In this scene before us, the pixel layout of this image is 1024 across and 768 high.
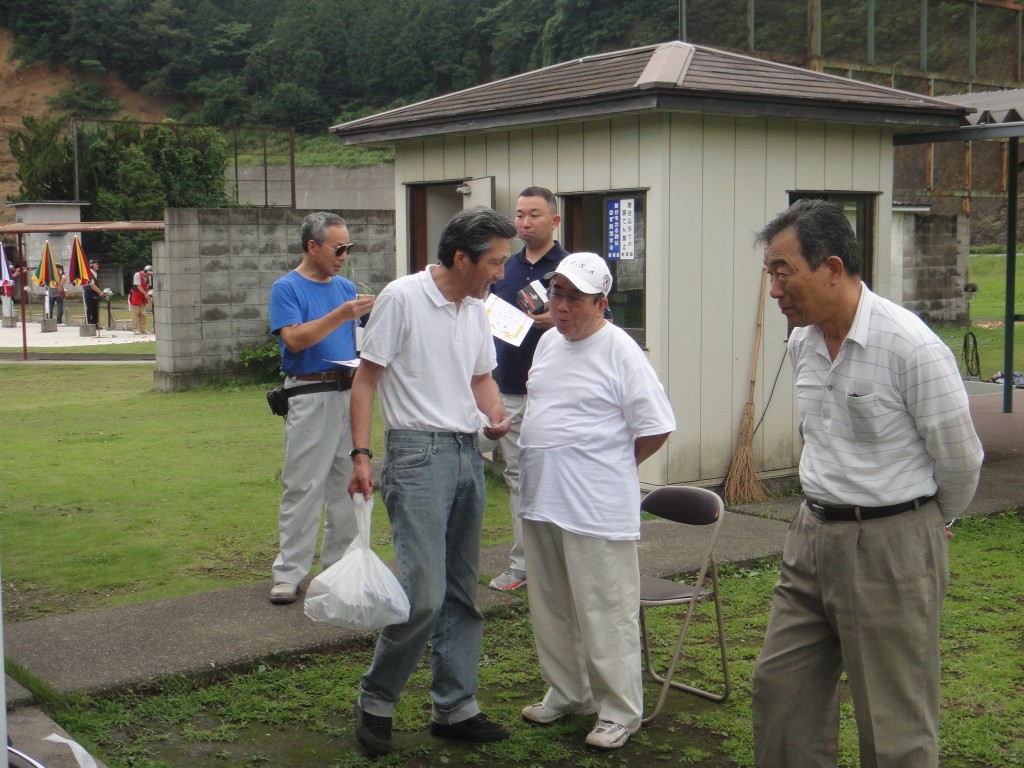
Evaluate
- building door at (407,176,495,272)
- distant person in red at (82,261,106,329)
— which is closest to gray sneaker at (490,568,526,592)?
building door at (407,176,495,272)

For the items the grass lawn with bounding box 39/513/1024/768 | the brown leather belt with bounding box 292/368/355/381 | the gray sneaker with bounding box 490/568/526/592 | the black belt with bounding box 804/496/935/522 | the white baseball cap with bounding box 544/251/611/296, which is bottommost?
the grass lawn with bounding box 39/513/1024/768

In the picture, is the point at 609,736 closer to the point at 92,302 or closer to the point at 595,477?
the point at 595,477

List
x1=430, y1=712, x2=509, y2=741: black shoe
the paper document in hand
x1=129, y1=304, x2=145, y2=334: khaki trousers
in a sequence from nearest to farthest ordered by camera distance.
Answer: x1=430, y1=712, x2=509, y2=741: black shoe, the paper document in hand, x1=129, y1=304, x2=145, y2=334: khaki trousers

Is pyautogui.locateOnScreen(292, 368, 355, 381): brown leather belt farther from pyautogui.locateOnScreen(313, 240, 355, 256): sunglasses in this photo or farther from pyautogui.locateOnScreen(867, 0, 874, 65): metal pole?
pyautogui.locateOnScreen(867, 0, 874, 65): metal pole

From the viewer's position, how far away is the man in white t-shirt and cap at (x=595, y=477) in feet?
13.0

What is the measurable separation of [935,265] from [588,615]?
63.0 feet

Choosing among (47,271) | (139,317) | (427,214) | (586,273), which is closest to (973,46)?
(427,214)

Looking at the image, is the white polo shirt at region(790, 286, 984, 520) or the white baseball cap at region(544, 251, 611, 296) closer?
the white polo shirt at region(790, 286, 984, 520)

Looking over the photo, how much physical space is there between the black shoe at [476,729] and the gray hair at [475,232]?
1.66 metres

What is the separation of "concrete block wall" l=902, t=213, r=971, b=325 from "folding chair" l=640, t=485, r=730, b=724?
17.5 m

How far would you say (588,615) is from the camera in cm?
397

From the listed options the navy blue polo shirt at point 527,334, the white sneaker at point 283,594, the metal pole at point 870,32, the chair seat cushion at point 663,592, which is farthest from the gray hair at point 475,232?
the metal pole at point 870,32

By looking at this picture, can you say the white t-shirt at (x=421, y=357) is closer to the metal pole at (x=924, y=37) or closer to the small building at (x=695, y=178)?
the small building at (x=695, y=178)

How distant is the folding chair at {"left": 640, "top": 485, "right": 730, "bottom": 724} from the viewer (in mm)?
4289
